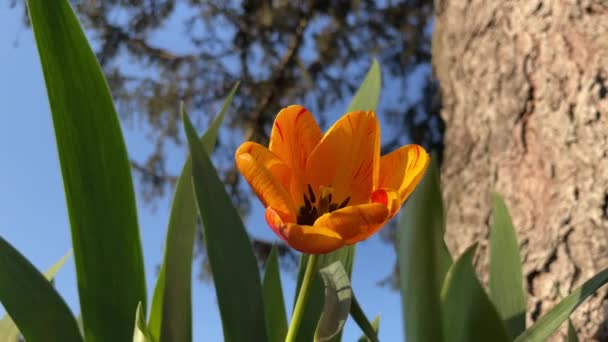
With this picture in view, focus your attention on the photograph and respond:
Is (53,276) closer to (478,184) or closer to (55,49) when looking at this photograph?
(55,49)

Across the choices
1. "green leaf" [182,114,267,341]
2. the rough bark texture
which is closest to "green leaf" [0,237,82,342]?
"green leaf" [182,114,267,341]

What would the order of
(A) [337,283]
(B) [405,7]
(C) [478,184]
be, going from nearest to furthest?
1. (A) [337,283]
2. (C) [478,184]
3. (B) [405,7]

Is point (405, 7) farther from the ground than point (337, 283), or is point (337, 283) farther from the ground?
point (405, 7)

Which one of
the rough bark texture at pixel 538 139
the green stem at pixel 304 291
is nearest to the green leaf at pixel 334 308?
the green stem at pixel 304 291

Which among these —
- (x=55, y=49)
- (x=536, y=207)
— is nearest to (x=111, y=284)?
(x=55, y=49)

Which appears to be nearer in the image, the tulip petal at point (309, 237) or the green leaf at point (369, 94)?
the tulip petal at point (309, 237)

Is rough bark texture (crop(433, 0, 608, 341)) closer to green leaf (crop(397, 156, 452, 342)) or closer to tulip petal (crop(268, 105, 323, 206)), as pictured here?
green leaf (crop(397, 156, 452, 342))

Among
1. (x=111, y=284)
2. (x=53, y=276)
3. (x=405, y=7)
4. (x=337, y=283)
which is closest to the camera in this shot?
(x=337, y=283)

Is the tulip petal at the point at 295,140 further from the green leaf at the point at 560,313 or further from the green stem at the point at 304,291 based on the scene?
the green leaf at the point at 560,313
